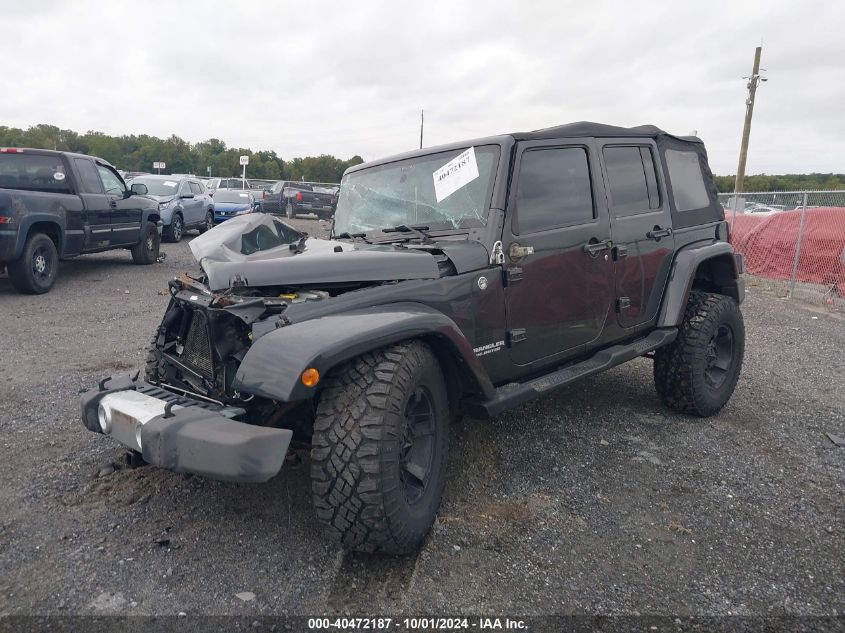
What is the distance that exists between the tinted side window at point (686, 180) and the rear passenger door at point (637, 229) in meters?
0.23

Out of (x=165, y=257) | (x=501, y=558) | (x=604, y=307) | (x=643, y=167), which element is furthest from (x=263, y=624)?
(x=165, y=257)

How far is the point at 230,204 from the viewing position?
17734mm

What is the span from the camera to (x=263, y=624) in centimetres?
224

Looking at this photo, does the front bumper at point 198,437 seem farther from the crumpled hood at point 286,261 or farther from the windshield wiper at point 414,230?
the windshield wiper at point 414,230

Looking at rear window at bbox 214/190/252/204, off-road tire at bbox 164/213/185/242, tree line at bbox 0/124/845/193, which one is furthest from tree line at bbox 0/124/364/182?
off-road tire at bbox 164/213/185/242

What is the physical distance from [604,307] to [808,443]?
1.70 metres

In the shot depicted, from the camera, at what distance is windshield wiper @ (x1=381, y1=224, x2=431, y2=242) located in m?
3.40

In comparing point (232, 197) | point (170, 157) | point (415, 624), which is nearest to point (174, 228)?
point (232, 197)

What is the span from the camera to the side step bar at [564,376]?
3039mm

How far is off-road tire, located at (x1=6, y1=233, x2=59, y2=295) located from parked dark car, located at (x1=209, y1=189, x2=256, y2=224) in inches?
337

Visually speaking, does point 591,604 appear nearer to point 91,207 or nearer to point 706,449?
point 706,449

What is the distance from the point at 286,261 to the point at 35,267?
678 cm

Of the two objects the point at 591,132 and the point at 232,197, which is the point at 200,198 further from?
the point at 591,132

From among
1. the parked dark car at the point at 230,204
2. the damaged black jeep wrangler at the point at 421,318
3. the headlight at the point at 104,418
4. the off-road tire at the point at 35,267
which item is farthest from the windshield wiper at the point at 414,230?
the parked dark car at the point at 230,204
